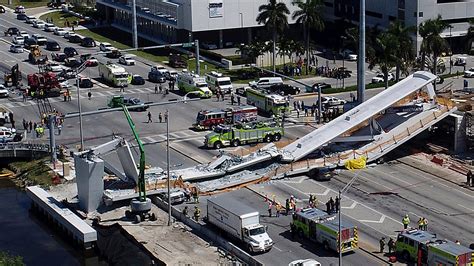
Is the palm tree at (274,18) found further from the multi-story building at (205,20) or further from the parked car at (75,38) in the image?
the parked car at (75,38)

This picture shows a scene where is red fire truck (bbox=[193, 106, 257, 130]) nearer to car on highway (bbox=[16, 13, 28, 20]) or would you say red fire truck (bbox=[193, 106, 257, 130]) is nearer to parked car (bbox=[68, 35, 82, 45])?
parked car (bbox=[68, 35, 82, 45])

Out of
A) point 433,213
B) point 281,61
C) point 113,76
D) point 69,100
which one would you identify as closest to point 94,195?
point 433,213

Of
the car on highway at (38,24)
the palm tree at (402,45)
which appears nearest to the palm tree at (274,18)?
the palm tree at (402,45)

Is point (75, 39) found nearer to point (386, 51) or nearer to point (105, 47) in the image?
point (105, 47)

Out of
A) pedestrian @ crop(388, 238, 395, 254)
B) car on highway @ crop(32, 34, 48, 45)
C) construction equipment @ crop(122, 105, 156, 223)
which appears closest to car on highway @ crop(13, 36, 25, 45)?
car on highway @ crop(32, 34, 48, 45)

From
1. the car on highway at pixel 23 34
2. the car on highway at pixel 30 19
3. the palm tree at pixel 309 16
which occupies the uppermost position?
the palm tree at pixel 309 16

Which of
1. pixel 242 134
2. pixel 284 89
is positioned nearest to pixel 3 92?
pixel 284 89

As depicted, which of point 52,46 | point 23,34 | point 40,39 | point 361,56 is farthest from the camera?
point 23,34
